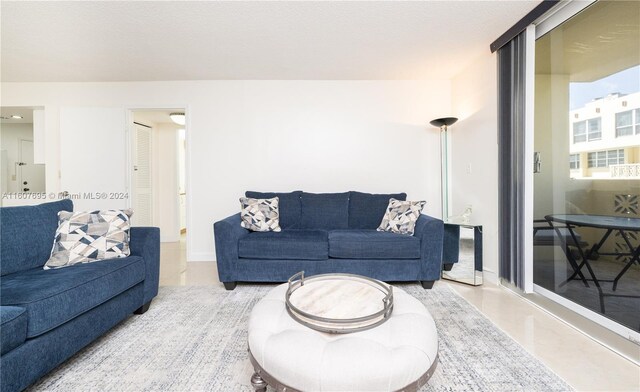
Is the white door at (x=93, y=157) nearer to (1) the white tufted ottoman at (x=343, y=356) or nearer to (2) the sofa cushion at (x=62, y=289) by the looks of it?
(2) the sofa cushion at (x=62, y=289)

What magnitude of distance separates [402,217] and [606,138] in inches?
63.9

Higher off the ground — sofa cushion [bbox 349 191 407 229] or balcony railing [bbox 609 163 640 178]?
balcony railing [bbox 609 163 640 178]

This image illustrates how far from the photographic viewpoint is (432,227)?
2592 mm

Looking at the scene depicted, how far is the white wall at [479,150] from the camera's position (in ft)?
9.48

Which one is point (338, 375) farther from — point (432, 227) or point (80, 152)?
point (80, 152)

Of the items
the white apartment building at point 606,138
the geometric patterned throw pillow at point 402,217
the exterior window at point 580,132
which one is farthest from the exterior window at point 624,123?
the geometric patterned throw pillow at point 402,217

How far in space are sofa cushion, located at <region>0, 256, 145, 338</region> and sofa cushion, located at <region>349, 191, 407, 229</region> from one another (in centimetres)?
222

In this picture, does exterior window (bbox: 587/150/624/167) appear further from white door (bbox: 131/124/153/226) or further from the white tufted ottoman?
white door (bbox: 131/124/153/226)

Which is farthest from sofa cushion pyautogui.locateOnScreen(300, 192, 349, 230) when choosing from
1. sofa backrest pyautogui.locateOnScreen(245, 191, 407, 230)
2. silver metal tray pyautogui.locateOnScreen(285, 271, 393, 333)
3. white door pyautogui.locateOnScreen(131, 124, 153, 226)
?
white door pyautogui.locateOnScreen(131, 124, 153, 226)

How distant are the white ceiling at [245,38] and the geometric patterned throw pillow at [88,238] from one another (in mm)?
1713

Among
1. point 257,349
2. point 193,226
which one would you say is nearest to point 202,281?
point 193,226

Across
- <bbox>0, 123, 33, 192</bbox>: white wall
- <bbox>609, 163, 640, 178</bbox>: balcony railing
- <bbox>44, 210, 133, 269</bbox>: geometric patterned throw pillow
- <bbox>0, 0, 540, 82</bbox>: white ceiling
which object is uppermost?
<bbox>0, 0, 540, 82</bbox>: white ceiling

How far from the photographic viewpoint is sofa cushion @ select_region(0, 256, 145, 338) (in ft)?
4.22

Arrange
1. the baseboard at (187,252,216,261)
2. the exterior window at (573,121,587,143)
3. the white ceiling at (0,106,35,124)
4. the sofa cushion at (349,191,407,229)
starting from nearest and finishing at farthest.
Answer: the exterior window at (573,121,587,143) → the sofa cushion at (349,191,407,229) → the baseboard at (187,252,216,261) → the white ceiling at (0,106,35,124)
